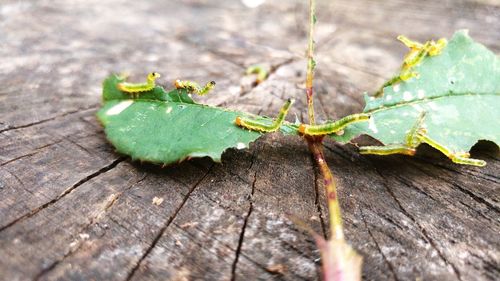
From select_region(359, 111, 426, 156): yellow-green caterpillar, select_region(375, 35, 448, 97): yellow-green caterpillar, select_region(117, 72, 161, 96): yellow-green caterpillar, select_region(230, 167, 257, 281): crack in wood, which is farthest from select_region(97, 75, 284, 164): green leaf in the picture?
select_region(375, 35, 448, 97): yellow-green caterpillar

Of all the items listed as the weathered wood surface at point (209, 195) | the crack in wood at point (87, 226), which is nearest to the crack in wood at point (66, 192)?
the weathered wood surface at point (209, 195)

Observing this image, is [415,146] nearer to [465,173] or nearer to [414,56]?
[465,173]

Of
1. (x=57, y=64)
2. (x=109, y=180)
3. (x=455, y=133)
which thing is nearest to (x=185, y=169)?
(x=109, y=180)

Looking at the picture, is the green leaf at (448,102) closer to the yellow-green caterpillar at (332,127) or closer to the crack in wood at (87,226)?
the yellow-green caterpillar at (332,127)

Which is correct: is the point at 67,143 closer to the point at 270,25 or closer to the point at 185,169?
the point at 185,169

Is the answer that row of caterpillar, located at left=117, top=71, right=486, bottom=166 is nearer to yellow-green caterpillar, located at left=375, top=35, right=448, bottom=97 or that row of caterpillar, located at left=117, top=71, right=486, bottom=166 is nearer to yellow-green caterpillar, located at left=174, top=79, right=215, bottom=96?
yellow-green caterpillar, located at left=174, top=79, right=215, bottom=96

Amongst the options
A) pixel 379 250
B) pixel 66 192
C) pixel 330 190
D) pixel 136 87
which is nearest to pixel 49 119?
pixel 136 87

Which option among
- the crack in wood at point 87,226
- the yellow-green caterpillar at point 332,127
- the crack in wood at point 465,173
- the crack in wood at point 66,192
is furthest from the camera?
the crack in wood at point 465,173
